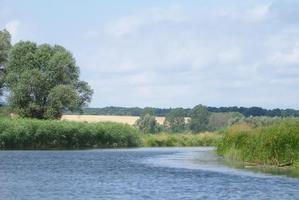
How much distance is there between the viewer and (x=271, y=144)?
42.9 m

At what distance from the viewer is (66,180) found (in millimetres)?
36281

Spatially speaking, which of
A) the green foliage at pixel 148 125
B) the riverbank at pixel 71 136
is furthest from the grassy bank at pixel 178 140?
the green foliage at pixel 148 125

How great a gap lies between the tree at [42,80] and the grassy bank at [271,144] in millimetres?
47986

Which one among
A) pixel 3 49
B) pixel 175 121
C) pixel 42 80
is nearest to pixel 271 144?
pixel 42 80

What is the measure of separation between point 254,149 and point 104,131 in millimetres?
45841

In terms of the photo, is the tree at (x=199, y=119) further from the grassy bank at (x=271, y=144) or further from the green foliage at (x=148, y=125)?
the grassy bank at (x=271, y=144)

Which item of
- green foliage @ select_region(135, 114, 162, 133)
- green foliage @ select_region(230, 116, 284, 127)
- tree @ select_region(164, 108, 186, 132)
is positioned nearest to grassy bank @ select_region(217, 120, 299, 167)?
green foliage @ select_region(230, 116, 284, 127)

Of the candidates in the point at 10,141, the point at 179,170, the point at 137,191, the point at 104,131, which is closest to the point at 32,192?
the point at 137,191

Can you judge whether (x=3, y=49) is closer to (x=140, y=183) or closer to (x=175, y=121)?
(x=140, y=183)

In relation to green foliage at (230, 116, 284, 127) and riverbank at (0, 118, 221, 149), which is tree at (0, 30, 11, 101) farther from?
green foliage at (230, 116, 284, 127)

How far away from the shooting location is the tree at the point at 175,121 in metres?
163

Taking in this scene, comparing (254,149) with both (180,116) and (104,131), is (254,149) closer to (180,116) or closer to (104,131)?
(104,131)

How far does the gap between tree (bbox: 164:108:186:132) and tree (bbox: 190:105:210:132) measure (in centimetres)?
231

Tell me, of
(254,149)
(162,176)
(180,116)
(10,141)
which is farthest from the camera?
(180,116)
